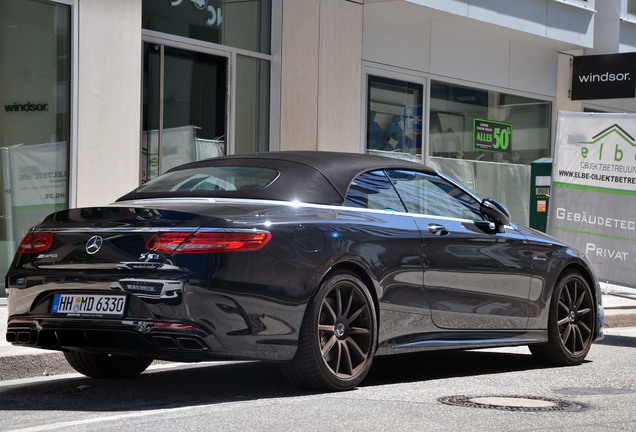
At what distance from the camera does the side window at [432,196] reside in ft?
24.4

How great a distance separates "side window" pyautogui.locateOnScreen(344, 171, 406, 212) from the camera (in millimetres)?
7051

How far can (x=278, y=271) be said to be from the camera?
6191 millimetres

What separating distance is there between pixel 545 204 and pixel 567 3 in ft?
11.9

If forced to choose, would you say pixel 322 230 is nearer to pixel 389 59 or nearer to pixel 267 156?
pixel 267 156

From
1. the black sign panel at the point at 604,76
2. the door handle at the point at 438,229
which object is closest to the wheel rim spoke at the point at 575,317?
the door handle at the point at 438,229

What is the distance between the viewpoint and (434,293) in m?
7.30

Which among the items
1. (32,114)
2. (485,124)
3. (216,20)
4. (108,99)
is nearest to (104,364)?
(32,114)

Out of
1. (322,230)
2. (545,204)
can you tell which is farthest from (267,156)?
(545,204)

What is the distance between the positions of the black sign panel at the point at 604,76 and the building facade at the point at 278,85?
273 millimetres

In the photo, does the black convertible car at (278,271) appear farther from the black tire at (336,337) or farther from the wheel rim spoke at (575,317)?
the wheel rim spoke at (575,317)

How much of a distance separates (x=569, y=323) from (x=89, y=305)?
4.17 metres

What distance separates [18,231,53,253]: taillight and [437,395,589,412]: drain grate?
240 centimetres

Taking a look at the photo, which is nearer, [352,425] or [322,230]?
[352,425]

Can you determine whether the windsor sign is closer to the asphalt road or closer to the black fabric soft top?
the asphalt road
